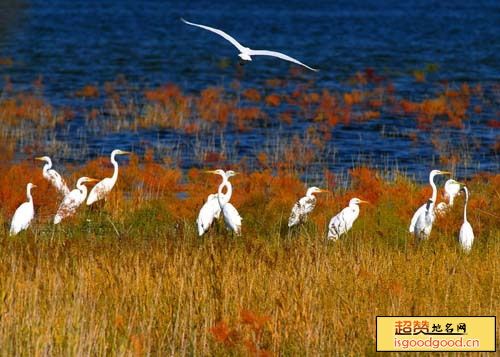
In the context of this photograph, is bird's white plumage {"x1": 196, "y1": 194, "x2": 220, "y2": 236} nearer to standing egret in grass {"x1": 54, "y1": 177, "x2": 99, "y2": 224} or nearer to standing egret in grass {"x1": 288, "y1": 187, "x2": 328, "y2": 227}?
standing egret in grass {"x1": 288, "y1": 187, "x2": 328, "y2": 227}

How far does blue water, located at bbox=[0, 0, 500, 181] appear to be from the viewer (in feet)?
71.9

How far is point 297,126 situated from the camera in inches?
968

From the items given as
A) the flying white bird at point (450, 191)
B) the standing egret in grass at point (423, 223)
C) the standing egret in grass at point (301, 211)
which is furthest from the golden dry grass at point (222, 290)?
the flying white bird at point (450, 191)

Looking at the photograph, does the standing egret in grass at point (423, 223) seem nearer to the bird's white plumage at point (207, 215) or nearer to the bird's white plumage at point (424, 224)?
the bird's white plumage at point (424, 224)

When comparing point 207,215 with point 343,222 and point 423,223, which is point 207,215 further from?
point 423,223

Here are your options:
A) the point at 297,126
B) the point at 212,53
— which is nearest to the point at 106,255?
the point at 297,126

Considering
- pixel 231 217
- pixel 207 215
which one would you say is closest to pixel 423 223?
pixel 231 217

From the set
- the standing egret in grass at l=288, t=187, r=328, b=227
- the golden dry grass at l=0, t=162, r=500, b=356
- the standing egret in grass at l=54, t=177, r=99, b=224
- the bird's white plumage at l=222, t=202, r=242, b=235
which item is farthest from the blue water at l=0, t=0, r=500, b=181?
the golden dry grass at l=0, t=162, r=500, b=356

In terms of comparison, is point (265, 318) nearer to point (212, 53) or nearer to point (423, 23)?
point (212, 53)

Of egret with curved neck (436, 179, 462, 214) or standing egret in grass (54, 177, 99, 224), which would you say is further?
egret with curved neck (436, 179, 462, 214)

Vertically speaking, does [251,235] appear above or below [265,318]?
below

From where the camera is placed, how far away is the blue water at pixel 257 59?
21906 millimetres

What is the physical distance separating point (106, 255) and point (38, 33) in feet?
159

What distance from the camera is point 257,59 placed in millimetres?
45594
